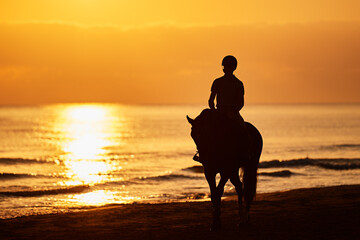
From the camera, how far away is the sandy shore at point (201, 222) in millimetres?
10273

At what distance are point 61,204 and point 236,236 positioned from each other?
12.3 metres

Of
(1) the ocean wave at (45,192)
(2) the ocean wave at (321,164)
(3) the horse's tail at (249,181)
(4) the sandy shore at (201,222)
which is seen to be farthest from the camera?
(2) the ocean wave at (321,164)

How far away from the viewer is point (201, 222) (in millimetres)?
12078

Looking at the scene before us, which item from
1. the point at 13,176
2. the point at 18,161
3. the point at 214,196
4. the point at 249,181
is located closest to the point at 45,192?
the point at 13,176

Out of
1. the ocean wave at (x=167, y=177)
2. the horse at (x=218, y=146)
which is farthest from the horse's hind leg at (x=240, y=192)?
the ocean wave at (x=167, y=177)

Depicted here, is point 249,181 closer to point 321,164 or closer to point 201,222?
point 201,222

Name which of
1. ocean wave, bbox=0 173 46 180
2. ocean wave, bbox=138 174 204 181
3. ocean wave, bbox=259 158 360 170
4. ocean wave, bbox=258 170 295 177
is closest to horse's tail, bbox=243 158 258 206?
ocean wave, bbox=138 174 204 181

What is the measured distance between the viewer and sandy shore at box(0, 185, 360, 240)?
10273 millimetres

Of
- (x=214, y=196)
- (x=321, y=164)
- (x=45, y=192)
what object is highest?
(x=321, y=164)

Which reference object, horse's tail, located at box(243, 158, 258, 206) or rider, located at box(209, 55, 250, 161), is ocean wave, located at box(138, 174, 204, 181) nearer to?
horse's tail, located at box(243, 158, 258, 206)

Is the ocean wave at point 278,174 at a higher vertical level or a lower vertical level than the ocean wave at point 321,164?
lower

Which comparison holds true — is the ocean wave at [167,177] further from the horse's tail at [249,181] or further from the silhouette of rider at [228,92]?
the silhouette of rider at [228,92]

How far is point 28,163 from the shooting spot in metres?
43.5

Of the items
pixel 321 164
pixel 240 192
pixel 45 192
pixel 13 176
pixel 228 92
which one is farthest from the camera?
pixel 321 164
